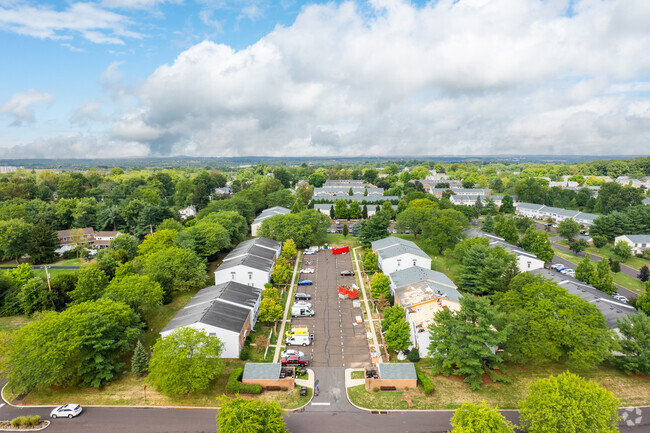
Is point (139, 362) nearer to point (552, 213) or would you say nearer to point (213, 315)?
point (213, 315)

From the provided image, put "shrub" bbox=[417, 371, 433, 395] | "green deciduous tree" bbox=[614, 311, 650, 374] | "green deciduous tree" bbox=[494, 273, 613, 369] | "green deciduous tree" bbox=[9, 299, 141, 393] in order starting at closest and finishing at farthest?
"green deciduous tree" bbox=[9, 299, 141, 393], "shrub" bbox=[417, 371, 433, 395], "green deciduous tree" bbox=[494, 273, 613, 369], "green deciduous tree" bbox=[614, 311, 650, 374]

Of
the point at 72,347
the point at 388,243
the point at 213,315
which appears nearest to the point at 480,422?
the point at 213,315

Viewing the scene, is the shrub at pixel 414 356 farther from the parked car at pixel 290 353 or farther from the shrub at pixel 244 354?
the shrub at pixel 244 354

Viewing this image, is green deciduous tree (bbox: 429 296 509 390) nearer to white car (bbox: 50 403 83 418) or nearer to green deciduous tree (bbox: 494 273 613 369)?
green deciduous tree (bbox: 494 273 613 369)

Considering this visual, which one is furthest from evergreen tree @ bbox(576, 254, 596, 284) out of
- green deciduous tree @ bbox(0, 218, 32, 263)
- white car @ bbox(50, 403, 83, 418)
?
green deciduous tree @ bbox(0, 218, 32, 263)

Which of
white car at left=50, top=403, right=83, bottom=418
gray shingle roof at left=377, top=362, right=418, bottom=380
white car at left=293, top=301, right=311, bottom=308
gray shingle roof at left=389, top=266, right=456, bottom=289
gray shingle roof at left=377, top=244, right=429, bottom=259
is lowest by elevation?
white car at left=50, top=403, right=83, bottom=418

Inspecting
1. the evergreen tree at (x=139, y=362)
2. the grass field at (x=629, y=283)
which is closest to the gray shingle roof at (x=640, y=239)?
the grass field at (x=629, y=283)
